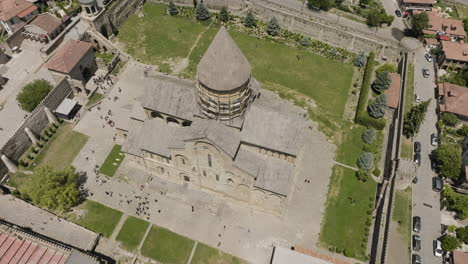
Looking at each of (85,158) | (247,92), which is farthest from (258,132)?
(85,158)

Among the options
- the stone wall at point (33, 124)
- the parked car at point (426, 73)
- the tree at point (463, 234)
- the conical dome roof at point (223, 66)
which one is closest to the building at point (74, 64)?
the stone wall at point (33, 124)

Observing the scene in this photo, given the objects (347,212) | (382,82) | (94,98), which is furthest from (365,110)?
(94,98)

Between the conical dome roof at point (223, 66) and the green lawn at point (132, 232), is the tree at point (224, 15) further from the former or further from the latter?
the green lawn at point (132, 232)

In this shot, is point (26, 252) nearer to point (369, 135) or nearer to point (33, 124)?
point (33, 124)

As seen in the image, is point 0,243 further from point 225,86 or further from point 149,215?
point 225,86

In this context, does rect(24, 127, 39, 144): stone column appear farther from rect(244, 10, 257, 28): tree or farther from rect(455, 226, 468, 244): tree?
rect(455, 226, 468, 244): tree

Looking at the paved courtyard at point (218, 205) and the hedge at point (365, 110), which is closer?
the paved courtyard at point (218, 205)

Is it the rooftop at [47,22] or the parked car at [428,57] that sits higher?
the parked car at [428,57]
